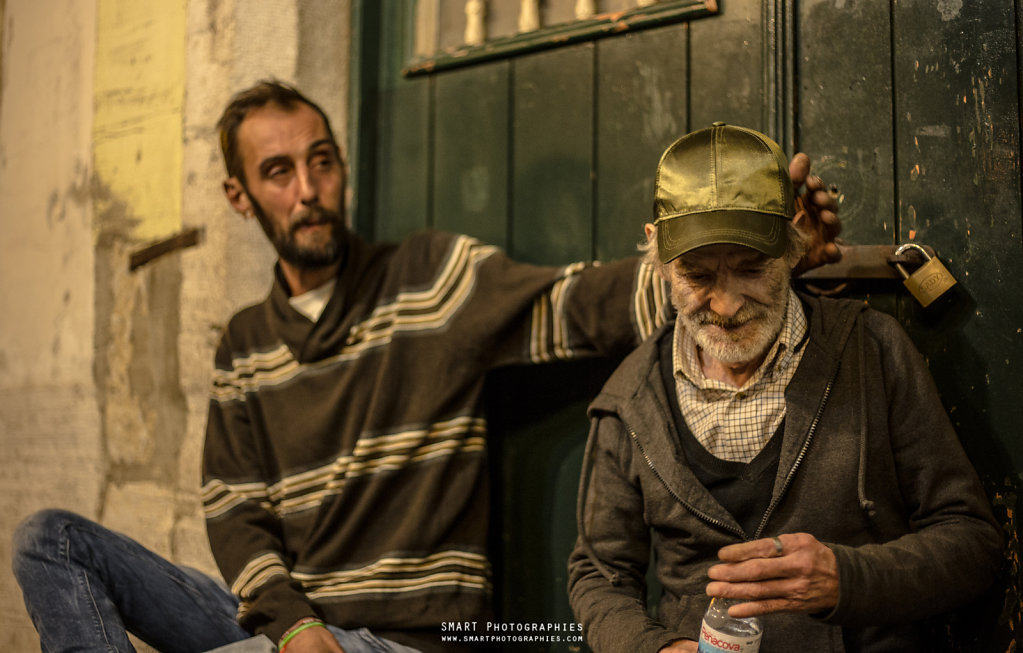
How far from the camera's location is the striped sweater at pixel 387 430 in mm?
1721

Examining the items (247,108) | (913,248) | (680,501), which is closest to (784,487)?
(680,501)

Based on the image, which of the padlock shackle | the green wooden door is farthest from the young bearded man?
the padlock shackle

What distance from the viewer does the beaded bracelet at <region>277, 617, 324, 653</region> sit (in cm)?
164

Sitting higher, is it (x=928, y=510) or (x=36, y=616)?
(x=928, y=510)

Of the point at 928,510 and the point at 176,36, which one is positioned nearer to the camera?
the point at 928,510

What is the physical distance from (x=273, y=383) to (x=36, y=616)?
0.66m

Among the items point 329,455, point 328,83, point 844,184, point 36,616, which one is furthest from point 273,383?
point 844,184

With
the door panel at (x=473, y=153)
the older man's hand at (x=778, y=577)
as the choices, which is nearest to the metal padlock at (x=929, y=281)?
the older man's hand at (x=778, y=577)

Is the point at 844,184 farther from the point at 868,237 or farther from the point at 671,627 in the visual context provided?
the point at 671,627

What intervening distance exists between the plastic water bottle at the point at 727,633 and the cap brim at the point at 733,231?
551 mm

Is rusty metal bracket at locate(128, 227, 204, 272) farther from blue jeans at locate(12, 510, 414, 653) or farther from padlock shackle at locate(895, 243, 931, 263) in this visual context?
padlock shackle at locate(895, 243, 931, 263)

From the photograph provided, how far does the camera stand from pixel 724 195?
4.37 ft

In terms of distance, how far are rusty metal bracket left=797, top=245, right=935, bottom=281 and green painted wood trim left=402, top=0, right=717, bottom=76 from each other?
61cm

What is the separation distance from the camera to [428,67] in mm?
2162
